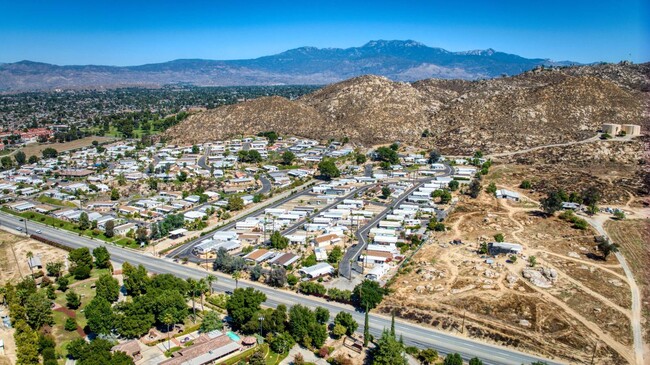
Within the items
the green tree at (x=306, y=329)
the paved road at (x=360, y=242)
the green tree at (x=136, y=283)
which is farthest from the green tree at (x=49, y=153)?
the green tree at (x=306, y=329)

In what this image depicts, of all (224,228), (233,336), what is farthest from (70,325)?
(224,228)

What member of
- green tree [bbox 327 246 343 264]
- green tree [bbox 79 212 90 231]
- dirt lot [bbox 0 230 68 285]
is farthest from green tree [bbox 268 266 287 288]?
green tree [bbox 79 212 90 231]

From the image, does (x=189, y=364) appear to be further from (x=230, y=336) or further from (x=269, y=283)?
(x=269, y=283)

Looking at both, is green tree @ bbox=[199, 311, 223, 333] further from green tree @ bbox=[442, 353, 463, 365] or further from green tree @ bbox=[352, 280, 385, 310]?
green tree @ bbox=[442, 353, 463, 365]

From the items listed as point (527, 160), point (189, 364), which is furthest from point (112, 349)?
point (527, 160)

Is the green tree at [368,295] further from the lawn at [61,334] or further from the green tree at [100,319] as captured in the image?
the lawn at [61,334]

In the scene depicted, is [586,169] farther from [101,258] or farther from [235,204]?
[101,258]

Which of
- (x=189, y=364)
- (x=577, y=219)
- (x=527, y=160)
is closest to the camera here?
(x=189, y=364)
